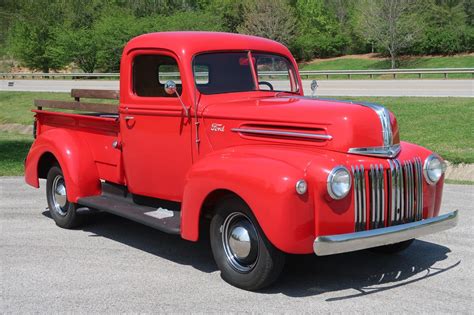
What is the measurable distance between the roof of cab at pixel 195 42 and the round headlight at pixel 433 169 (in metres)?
1.96

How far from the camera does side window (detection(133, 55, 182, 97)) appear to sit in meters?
5.95

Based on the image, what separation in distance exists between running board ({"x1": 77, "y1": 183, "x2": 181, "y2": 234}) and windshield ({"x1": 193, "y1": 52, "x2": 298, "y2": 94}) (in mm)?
1176

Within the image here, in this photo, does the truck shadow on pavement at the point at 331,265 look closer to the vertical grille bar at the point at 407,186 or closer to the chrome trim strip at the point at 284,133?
the vertical grille bar at the point at 407,186

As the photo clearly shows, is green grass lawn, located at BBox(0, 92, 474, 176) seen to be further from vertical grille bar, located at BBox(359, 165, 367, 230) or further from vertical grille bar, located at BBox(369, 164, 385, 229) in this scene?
vertical grille bar, located at BBox(359, 165, 367, 230)

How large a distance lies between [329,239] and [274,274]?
23.0 inches

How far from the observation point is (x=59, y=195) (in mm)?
7012

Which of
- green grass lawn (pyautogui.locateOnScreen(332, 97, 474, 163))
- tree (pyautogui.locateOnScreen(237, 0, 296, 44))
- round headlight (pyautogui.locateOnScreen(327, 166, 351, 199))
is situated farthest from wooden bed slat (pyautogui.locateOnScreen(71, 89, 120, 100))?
tree (pyautogui.locateOnScreen(237, 0, 296, 44))

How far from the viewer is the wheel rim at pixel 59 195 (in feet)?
22.7

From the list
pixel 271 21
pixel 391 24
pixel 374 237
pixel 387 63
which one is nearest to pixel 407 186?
pixel 374 237

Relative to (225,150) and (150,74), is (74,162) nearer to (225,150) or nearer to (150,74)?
(150,74)

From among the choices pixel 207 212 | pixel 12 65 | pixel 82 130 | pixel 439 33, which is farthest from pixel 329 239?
pixel 12 65

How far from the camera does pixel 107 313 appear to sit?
431cm

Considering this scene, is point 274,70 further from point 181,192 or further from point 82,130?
point 82,130

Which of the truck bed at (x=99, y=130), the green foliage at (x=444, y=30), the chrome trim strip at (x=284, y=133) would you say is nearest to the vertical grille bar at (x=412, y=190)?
the chrome trim strip at (x=284, y=133)
